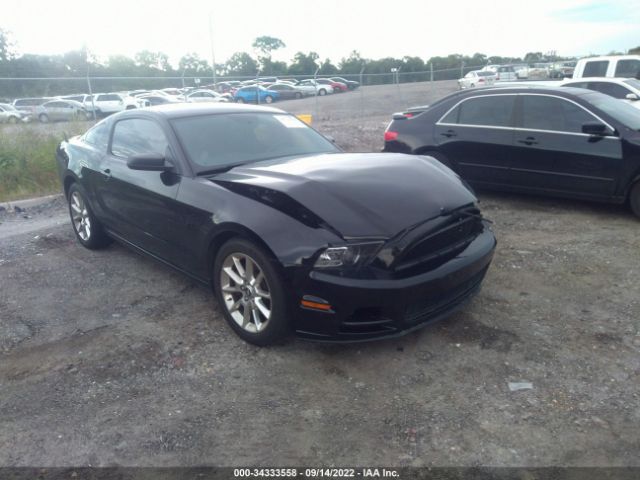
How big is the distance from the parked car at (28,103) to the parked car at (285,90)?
1873 cm

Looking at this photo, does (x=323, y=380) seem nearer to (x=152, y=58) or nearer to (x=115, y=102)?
(x=115, y=102)

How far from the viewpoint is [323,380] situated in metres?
3.26

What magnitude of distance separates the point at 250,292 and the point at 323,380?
2.55 feet

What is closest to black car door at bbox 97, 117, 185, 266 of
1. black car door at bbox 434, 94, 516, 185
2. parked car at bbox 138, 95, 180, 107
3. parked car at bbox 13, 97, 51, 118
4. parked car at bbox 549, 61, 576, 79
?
black car door at bbox 434, 94, 516, 185

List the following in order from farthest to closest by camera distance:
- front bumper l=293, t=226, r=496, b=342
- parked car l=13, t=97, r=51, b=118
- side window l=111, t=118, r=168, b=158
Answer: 1. parked car l=13, t=97, r=51, b=118
2. side window l=111, t=118, r=168, b=158
3. front bumper l=293, t=226, r=496, b=342

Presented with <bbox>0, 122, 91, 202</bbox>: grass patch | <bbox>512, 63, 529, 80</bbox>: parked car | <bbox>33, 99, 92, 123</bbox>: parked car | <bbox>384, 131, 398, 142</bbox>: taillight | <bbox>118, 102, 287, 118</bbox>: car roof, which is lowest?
<bbox>0, 122, 91, 202</bbox>: grass patch

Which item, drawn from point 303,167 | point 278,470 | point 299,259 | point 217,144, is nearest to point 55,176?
point 217,144

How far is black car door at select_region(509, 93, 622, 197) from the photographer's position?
6.10m

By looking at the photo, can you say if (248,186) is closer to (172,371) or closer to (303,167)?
(303,167)

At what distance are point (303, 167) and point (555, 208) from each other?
13.8 ft

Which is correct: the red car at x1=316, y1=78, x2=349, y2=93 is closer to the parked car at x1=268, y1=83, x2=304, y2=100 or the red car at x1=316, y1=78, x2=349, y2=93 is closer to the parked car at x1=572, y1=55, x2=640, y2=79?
the parked car at x1=268, y1=83, x2=304, y2=100

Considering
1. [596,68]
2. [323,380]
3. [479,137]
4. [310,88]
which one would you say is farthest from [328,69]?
[323,380]

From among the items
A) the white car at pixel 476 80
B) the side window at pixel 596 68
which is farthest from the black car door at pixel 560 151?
the white car at pixel 476 80

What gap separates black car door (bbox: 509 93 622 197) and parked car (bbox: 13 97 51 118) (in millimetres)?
13264
